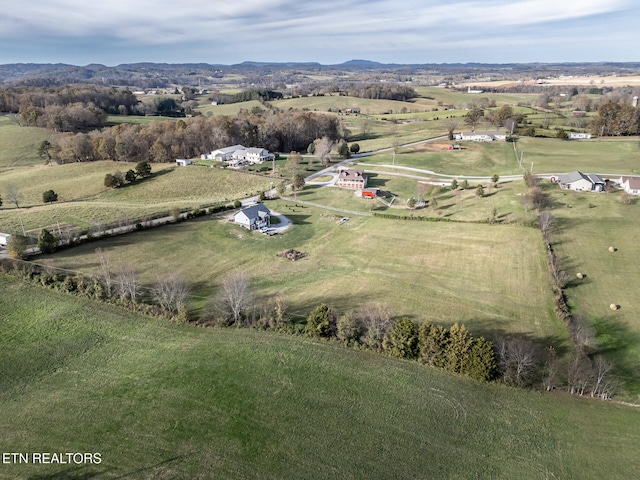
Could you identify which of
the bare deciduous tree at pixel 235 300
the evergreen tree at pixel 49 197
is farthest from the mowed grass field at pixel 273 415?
the evergreen tree at pixel 49 197

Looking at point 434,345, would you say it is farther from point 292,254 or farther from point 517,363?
point 292,254

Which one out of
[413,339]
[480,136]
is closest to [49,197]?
[413,339]

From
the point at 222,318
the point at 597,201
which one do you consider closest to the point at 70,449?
the point at 222,318

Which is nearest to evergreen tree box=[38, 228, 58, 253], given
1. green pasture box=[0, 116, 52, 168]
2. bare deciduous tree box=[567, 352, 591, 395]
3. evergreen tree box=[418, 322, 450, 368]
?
evergreen tree box=[418, 322, 450, 368]

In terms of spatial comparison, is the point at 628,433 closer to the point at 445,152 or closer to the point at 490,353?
the point at 490,353

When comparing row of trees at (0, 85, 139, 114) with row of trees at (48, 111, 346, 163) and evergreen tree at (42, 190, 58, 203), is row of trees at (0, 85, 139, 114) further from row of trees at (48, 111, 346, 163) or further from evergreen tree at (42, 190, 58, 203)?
evergreen tree at (42, 190, 58, 203)

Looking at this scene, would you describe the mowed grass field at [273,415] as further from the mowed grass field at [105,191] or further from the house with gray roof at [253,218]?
the mowed grass field at [105,191]
